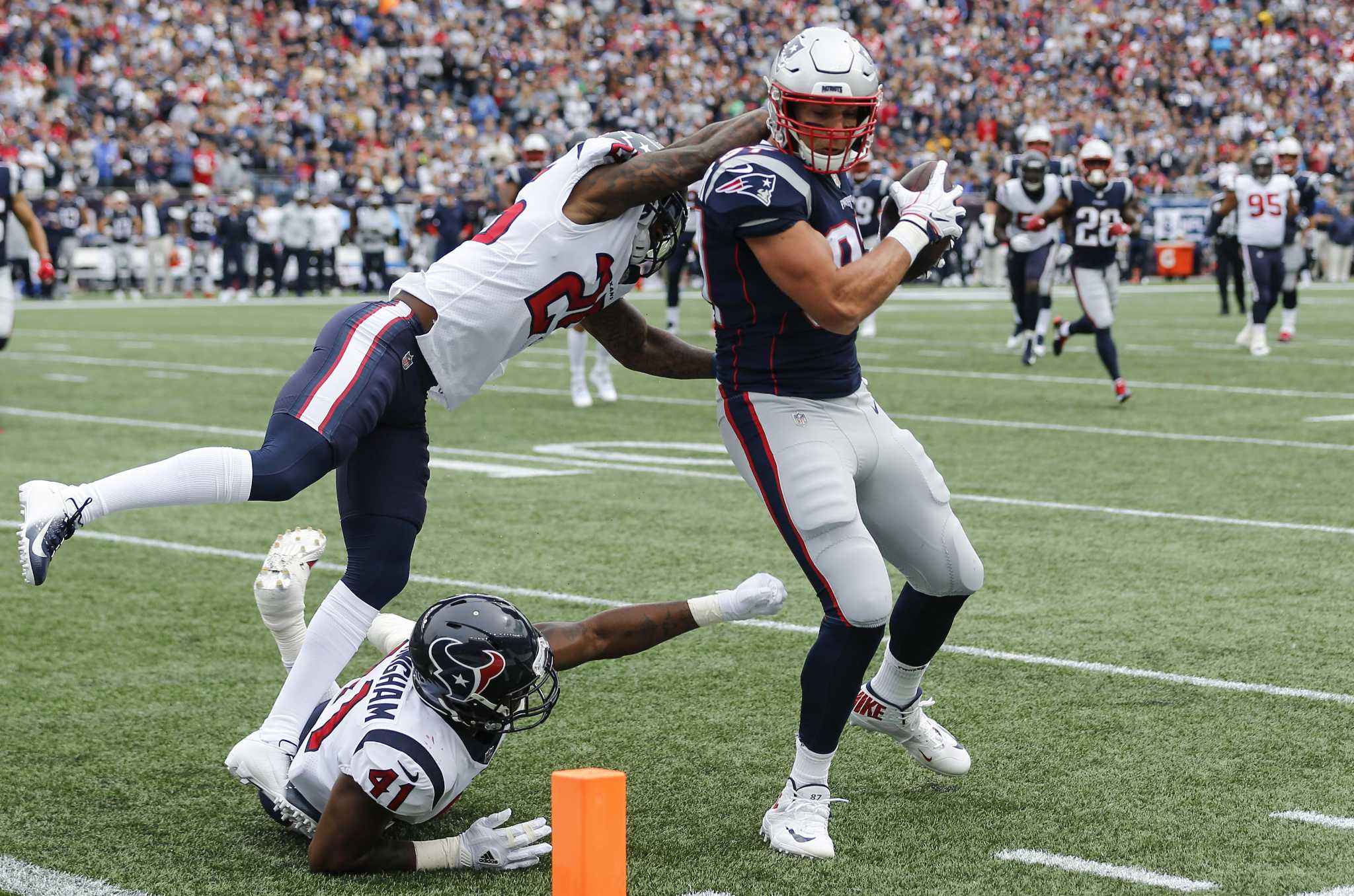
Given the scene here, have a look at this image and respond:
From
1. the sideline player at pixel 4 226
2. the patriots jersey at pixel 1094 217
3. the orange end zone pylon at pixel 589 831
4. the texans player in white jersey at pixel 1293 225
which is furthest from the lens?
the texans player in white jersey at pixel 1293 225

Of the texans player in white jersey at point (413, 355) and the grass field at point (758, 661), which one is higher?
the texans player in white jersey at point (413, 355)

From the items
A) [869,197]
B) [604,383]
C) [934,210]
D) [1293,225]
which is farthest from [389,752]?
[1293,225]

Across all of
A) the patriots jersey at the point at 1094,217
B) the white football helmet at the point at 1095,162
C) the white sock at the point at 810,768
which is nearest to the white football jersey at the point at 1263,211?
the white football helmet at the point at 1095,162

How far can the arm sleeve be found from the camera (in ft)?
11.7

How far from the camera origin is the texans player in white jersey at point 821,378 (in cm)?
358

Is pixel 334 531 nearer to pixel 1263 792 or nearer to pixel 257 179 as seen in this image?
pixel 1263 792

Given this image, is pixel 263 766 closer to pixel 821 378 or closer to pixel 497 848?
pixel 497 848

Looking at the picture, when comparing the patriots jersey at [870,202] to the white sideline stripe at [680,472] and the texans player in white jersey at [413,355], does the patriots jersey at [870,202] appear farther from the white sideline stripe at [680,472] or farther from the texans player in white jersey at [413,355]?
the texans player in white jersey at [413,355]

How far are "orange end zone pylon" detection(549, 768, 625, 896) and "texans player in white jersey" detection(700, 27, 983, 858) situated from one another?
813 millimetres

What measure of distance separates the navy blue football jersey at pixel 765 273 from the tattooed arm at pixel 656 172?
113 millimetres

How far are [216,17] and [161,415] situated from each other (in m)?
19.5

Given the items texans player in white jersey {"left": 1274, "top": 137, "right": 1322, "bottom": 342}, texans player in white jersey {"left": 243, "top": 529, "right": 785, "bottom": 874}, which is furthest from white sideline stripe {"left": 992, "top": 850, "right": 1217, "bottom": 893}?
texans player in white jersey {"left": 1274, "top": 137, "right": 1322, "bottom": 342}

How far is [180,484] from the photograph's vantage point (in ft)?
11.9

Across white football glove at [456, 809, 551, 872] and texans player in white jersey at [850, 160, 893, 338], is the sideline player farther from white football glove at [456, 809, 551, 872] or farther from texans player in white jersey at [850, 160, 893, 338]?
white football glove at [456, 809, 551, 872]
